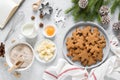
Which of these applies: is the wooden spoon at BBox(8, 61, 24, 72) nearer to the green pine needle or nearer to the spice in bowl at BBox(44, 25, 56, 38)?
the spice in bowl at BBox(44, 25, 56, 38)

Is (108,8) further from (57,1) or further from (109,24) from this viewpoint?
(57,1)

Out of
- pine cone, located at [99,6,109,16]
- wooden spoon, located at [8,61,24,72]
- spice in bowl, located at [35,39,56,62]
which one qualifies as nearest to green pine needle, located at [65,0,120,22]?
pine cone, located at [99,6,109,16]

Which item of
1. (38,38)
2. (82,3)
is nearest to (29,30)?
(38,38)

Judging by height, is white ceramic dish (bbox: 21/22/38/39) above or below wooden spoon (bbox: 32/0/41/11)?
below

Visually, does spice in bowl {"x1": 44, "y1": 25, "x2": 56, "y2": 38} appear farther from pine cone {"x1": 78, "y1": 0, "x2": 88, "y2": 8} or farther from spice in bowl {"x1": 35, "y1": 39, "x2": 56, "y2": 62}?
pine cone {"x1": 78, "y1": 0, "x2": 88, "y2": 8}

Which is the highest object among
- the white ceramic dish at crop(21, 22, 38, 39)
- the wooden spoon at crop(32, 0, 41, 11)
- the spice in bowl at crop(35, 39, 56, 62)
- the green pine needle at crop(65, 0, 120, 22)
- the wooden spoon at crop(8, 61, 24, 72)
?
the green pine needle at crop(65, 0, 120, 22)

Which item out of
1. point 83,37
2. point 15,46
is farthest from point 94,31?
point 15,46

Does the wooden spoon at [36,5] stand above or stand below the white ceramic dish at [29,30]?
above

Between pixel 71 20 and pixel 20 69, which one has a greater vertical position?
pixel 71 20

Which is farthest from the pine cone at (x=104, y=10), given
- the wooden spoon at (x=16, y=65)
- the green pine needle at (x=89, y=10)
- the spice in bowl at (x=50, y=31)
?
the wooden spoon at (x=16, y=65)

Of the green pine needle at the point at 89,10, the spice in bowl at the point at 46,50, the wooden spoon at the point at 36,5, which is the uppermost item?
the green pine needle at the point at 89,10

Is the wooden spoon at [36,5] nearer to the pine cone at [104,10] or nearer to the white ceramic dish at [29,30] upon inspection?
the white ceramic dish at [29,30]
